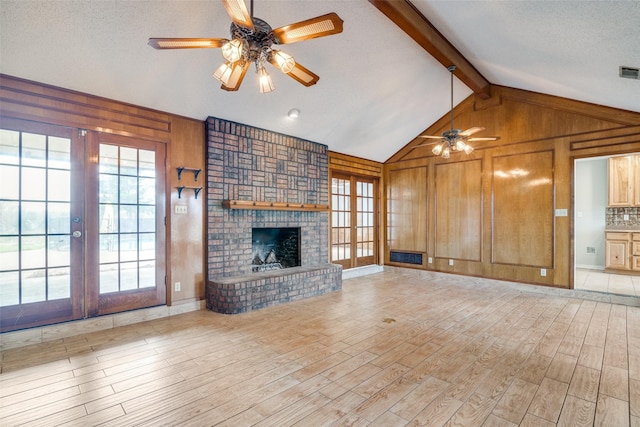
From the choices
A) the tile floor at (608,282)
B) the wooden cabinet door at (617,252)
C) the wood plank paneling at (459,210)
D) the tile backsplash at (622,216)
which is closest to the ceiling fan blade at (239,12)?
the wood plank paneling at (459,210)

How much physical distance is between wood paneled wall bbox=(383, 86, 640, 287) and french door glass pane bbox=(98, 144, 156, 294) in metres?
4.64

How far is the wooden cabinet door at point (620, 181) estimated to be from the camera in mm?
6328

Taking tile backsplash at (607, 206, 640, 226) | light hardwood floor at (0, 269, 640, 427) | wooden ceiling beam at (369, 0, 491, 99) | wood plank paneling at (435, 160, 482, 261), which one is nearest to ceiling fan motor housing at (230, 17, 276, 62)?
wooden ceiling beam at (369, 0, 491, 99)

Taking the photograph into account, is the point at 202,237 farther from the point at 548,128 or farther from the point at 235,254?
the point at 548,128

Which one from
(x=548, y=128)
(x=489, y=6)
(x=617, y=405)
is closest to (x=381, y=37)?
(x=489, y=6)

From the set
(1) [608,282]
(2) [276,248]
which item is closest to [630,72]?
(1) [608,282]

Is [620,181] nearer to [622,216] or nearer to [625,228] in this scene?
[622,216]

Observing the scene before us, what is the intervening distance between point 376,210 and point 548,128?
362 cm

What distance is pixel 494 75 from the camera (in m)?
5.05

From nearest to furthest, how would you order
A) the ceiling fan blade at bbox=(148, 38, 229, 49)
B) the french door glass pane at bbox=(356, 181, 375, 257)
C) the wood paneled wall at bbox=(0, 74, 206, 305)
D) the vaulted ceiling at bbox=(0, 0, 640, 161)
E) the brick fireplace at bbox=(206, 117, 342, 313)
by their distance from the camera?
the ceiling fan blade at bbox=(148, 38, 229, 49)
the vaulted ceiling at bbox=(0, 0, 640, 161)
the wood paneled wall at bbox=(0, 74, 206, 305)
the brick fireplace at bbox=(206, 117, 342, 313)
the french door glass pane at bbox=(356, 181, 375, 257)

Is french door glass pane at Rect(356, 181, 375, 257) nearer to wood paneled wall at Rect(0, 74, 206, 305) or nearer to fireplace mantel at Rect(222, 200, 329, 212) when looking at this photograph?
fireplace mantel at Rect(222, 200, 329, 212)

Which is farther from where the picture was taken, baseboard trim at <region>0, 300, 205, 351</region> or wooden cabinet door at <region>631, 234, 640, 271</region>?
wooden cabinet door at <region>631, 234, 640, 271</region>

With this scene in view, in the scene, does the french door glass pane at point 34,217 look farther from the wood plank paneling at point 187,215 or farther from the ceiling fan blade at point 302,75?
the ceiling fan blade at point 302,75

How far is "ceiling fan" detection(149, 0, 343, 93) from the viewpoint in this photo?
6.35 feet
